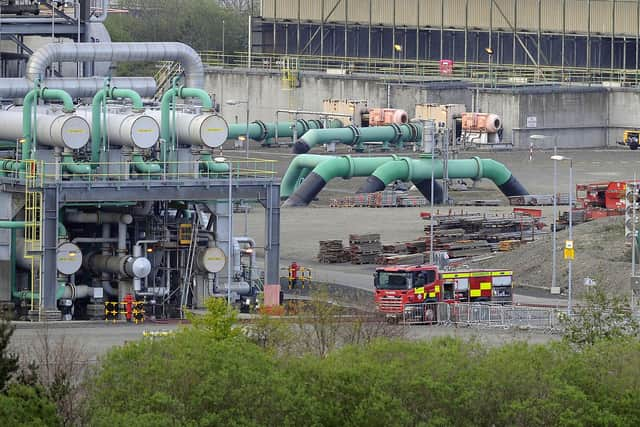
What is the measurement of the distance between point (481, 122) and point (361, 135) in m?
7.16

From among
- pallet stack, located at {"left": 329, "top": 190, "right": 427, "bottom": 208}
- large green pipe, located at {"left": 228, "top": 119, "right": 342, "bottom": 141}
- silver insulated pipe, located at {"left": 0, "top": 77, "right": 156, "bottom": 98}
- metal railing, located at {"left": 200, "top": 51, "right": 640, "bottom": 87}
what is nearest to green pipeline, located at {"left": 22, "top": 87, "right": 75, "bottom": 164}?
silver insulated pipe, located at {"left": 0, "top": 77, "right": 156, "bottom": 98}

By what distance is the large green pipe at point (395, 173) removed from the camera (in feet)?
276

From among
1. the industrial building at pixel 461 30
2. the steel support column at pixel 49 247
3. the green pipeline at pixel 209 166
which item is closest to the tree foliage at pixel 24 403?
the steel support column at pixel 49 247

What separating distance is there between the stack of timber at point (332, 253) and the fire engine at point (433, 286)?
11326mm

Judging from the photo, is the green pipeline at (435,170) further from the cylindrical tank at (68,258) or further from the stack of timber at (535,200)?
the cylindrical tank at (68,258)

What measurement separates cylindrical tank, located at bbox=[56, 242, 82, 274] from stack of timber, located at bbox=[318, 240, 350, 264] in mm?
15855

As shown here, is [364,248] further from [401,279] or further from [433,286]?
[401,279]

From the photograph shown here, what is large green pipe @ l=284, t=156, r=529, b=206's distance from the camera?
8425 centimetres

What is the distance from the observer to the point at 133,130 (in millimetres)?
55469

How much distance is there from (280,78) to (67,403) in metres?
87.0

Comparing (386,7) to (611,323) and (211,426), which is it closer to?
(611,323)

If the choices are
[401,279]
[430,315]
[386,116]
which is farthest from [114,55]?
[386,116]

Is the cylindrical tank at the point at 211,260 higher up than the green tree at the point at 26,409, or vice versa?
the cylindrical tank at the point at 211,260

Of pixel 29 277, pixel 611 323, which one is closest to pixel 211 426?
pixel 611 323
